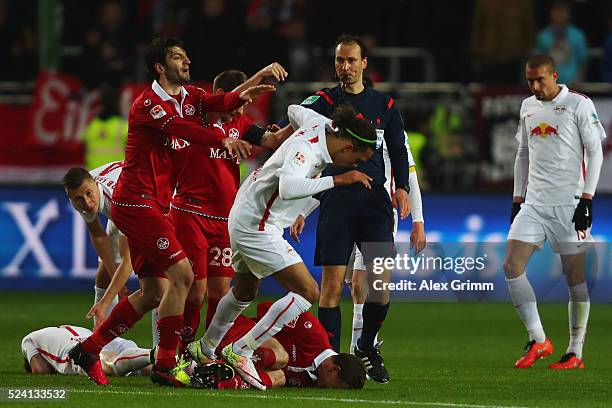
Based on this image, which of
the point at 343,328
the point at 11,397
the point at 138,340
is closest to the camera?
the point at 11,397

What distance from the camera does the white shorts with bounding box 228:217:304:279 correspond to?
8500 millimetres

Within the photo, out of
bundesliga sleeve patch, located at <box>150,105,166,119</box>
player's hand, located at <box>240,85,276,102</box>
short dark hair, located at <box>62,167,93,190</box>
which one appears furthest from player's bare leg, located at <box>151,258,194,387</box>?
short dark hair, located at <box>62,167,93,190</box>

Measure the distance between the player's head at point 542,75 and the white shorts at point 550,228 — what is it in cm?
87

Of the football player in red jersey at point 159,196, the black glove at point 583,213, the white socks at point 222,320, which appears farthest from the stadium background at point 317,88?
the football player in red jersey at point 159,196

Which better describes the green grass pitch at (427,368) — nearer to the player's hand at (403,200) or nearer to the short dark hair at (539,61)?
the player's hand at (403,200)

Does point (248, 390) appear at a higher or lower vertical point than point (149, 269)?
lower

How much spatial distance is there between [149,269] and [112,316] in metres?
0.40

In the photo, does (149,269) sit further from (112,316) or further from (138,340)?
(138,340)

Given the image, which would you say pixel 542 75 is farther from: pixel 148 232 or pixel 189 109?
pixel 148 232

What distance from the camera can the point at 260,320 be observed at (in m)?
8.62

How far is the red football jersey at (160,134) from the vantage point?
28.5 feet

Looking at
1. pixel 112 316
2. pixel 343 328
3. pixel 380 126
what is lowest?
pixel 343 328

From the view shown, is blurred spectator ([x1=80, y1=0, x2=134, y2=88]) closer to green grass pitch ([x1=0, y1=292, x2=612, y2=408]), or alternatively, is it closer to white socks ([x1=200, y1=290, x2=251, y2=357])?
green grass pitch ([x1=0, y1=292, x2=612, y2=408])

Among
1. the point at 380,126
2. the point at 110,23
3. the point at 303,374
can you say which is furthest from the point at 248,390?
the point at 110,23
